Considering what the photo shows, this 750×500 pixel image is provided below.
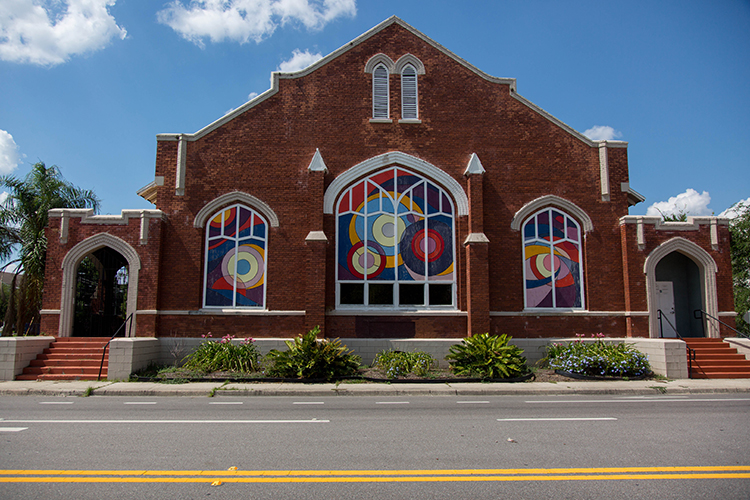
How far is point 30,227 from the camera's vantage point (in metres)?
20.7

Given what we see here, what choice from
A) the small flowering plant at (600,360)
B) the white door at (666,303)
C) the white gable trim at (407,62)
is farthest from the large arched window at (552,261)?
the white gable trim at (407,62)

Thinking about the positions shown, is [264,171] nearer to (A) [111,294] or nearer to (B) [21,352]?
(A) [111,294]

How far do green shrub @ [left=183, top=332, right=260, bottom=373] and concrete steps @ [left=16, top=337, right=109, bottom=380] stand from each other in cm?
250

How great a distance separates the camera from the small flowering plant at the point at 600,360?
13.9 metres

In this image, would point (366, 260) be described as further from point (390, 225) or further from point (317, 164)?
point (317, 164)

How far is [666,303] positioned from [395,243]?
32.7 ft

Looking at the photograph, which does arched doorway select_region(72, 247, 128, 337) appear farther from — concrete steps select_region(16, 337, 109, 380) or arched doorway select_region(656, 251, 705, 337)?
arched doorway select_region(656, 251, 705, 337)

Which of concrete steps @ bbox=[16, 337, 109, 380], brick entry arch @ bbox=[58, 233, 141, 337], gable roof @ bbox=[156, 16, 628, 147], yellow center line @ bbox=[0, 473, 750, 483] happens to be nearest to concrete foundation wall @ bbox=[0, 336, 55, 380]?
concrete steps @ bbox=[16, 337, 109, 380]

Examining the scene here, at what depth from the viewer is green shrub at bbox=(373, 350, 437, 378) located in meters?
13.8

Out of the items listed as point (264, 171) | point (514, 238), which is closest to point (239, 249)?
point (264, 171)

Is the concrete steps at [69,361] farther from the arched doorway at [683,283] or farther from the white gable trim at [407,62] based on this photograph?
the arched doorway at [683,283]

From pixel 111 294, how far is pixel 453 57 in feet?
48.6

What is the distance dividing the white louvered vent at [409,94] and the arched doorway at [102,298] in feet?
36.8

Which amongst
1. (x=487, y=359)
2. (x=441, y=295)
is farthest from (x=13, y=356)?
(x=487, y=359)
